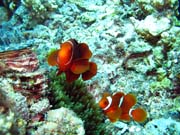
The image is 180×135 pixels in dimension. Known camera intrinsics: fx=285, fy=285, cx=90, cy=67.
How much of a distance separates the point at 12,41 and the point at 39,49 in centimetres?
53

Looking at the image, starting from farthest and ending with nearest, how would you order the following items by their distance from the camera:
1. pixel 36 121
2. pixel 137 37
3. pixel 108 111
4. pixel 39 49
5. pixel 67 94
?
pixel 137 37, pixel 39 49, pixel 67 94, pixel 108 111, pixel 36 121

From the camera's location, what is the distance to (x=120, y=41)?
434 cm

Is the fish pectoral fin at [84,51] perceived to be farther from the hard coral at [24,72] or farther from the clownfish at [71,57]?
the hard coral at [24,72]

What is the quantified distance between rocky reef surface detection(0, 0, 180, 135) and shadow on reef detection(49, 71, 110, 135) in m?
0.19

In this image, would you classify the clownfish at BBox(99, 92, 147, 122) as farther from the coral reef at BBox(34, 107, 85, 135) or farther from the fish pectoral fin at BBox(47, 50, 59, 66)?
the fish pectoral fin at BBox(47, 50, 59, 66)

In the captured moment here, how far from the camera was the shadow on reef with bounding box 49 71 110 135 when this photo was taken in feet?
10.4

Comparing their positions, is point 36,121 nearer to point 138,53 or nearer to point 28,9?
point 138,53

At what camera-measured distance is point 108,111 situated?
311 cm

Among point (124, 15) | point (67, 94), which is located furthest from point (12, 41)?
point (124, 15)

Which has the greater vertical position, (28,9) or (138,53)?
(28,9)

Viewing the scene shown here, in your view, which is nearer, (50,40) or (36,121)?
(36,121)

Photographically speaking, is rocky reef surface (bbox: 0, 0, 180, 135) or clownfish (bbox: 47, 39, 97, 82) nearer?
clownfish (bbox: 47, 39, 97, 82)

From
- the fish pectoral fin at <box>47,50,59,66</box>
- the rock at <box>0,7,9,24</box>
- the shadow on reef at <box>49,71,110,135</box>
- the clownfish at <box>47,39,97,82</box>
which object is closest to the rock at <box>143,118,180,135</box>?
the shadow on reef at <box>49,71,110,135</box>

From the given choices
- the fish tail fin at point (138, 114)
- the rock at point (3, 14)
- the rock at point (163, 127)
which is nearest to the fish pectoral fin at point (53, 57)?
the fish tail fin at point (138, 114)
